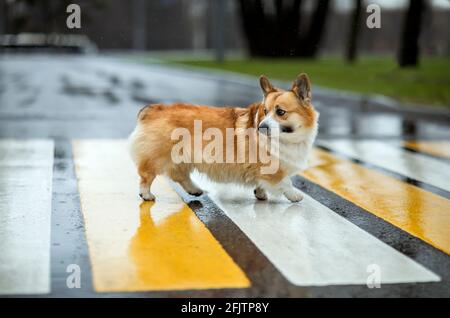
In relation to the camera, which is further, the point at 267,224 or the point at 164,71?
the point at 164,71

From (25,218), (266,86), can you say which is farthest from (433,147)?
(25,218)

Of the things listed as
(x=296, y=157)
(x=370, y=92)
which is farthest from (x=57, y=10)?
(x=296, y=157)

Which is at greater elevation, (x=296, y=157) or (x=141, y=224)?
(x=296, y=157)

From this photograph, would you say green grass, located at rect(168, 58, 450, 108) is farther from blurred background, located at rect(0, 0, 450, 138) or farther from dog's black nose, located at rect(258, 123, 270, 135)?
dog's black nose, located at rect(258, 123, 270, 135)

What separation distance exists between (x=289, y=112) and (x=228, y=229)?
0.99m

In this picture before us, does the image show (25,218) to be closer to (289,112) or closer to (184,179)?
(184,179)

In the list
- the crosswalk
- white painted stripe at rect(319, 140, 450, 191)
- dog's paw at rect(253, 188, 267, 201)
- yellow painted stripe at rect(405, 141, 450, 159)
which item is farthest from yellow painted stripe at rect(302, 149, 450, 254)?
yellow painted stripe at rect(405, 141, 450, 159)

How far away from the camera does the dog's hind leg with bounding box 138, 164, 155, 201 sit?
6.92 m

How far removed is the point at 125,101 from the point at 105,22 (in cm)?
5758

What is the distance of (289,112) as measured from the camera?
21.4 feet

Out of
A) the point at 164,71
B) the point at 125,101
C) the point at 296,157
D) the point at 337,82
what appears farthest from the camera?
the point at 164,71
